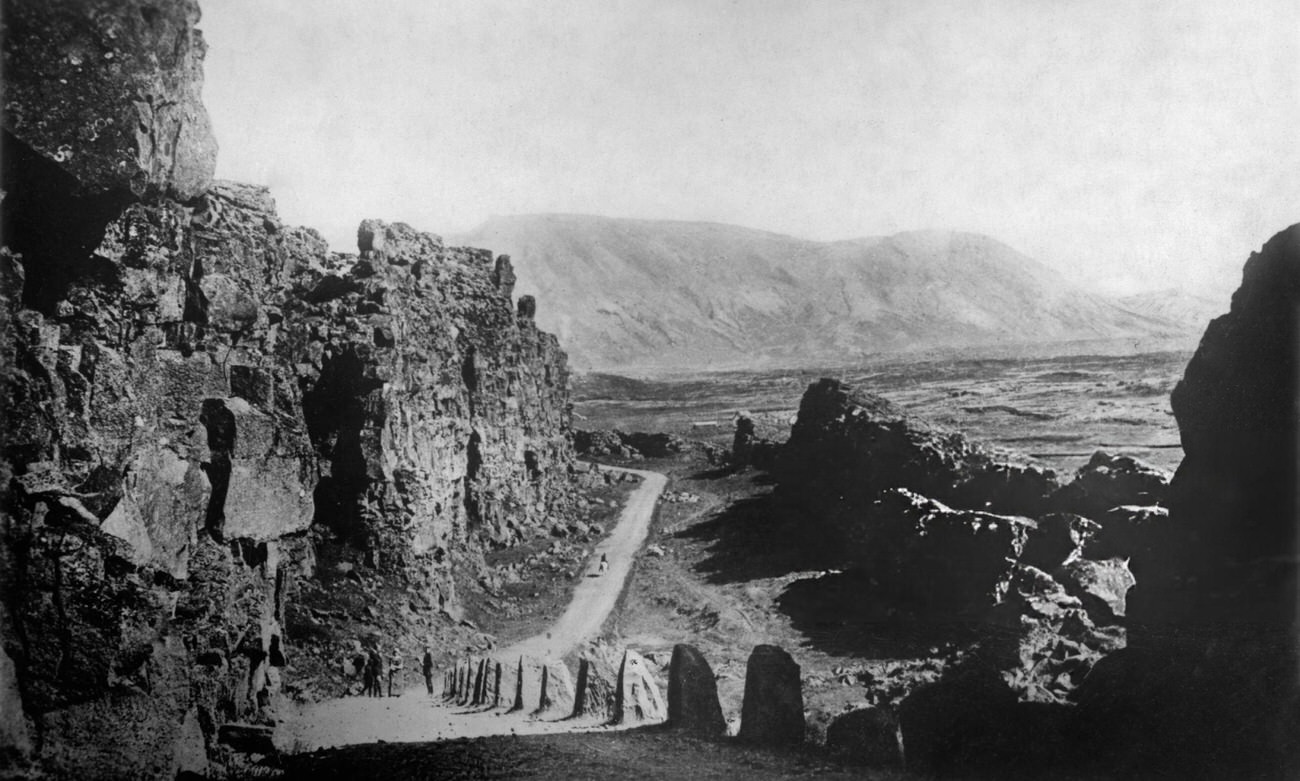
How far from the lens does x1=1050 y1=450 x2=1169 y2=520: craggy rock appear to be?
23422 mm

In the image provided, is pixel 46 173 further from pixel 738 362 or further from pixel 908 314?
pixel 908 314

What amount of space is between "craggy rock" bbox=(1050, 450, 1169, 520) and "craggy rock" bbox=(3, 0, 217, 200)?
24.0 m

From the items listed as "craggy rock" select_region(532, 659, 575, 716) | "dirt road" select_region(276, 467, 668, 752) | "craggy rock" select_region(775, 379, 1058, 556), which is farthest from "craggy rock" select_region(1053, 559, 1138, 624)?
"craggy rock" select_region(532, 659, 575, 716)

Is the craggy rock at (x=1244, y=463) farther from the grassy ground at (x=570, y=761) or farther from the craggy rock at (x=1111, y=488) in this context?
the craggy rock at (x=1111, y=488)

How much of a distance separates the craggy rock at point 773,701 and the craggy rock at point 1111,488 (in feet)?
43.3

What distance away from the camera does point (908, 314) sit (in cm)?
17800

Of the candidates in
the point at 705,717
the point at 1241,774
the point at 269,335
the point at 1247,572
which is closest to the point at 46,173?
the point at 269,335

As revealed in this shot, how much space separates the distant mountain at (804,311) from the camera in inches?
6555

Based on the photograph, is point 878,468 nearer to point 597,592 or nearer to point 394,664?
point 597,592

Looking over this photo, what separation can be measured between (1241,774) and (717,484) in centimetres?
4523

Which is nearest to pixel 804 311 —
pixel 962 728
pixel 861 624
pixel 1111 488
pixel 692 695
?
pixel 861 624

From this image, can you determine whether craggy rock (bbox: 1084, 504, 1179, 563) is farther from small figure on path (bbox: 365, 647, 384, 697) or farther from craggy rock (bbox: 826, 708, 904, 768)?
small figure on path (bbox: 365, 647, 384, 697)

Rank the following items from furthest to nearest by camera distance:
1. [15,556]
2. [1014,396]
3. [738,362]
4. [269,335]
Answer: [738,362] < [1014,396] < [269,335] < [15,556]

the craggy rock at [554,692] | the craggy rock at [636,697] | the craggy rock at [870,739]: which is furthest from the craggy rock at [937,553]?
the craggy rock at [554,692]
